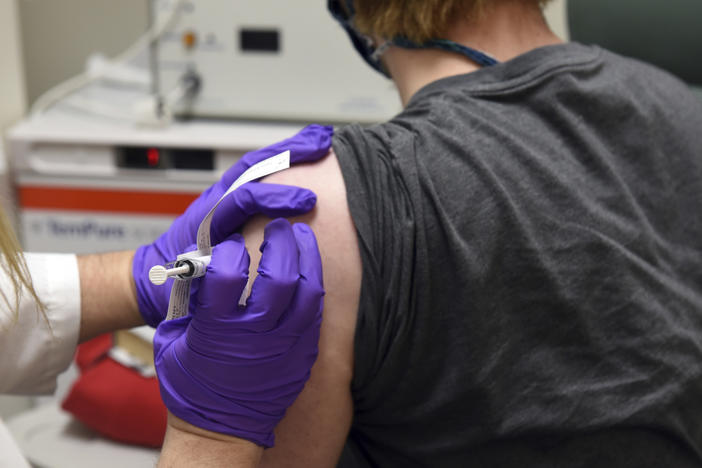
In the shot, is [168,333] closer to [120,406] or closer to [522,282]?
[522,282]

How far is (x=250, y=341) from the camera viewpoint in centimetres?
71

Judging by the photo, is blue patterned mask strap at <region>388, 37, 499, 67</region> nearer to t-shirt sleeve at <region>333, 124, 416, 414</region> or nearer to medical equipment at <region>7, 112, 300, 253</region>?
t-shirt sleeve at <region>333, 124, 416, 414</region>

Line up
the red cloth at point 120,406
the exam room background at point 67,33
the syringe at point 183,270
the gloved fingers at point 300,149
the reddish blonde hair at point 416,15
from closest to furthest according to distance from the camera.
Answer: the syringe at point 183,270
the gloved fingers at point 300,149
the reddish blonde hair at point 416,15
the red cloth at point 120,406
the exam room background at point 67,33

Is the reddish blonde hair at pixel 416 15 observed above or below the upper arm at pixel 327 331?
above

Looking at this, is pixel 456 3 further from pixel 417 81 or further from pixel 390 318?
pixel 390 318

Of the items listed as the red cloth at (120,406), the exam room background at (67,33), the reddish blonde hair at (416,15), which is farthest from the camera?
the exam room background at (67,33)

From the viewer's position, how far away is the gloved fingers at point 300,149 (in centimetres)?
81

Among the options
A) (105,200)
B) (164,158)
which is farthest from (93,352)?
(164,158)

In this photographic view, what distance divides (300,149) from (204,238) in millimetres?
149

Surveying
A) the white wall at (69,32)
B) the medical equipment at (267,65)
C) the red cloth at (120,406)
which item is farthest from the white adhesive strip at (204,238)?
the white wall at (69,32)

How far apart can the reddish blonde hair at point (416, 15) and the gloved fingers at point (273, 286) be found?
1.23 feet

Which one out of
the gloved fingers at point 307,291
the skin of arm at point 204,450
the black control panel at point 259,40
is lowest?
the skin of arm at point 204,450

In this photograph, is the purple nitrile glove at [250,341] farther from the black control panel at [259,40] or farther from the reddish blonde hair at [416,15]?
the black control panel at [259,40]

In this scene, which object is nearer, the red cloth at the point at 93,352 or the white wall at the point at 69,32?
the red cloth at the point at 93,352
